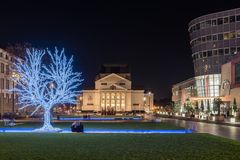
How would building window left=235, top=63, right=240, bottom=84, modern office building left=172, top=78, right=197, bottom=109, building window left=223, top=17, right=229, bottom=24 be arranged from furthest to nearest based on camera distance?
modern office building left=172, top=78, right=197, bottom=109 → building window left=223, top=17, right=229, bottom=24 → building window left=235, top=63, right=240, bottom=84

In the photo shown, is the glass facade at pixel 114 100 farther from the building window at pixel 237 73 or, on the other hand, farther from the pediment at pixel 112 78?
the building window at pixel 237 73

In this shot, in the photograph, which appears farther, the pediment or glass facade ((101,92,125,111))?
the pediment

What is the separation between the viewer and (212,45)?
113 metres

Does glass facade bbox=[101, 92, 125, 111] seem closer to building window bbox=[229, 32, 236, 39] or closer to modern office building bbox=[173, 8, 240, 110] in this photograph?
modern office building bbox=[173, 8, 240, 110]

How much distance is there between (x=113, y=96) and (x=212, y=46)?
76.4m

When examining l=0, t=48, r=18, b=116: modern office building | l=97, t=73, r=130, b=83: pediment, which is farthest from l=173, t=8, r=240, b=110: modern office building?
l=97, t=73, r=130, b=83: pediment

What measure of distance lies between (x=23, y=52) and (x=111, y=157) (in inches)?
3292

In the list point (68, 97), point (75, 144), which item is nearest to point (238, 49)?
point (68, 97)

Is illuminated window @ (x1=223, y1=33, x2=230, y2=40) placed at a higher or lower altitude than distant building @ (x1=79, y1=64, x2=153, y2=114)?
higher

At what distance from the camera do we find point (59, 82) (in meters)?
44.6

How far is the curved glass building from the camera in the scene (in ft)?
356

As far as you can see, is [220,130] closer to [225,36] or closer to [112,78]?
[225,36]

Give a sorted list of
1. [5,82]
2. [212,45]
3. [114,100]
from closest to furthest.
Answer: [5,82], [212,45], [114,100]

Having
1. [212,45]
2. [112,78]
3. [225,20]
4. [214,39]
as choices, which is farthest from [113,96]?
[225,20]
